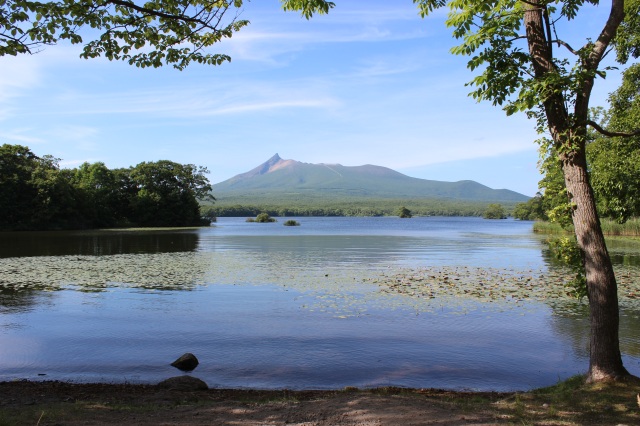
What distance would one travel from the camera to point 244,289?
737 inches

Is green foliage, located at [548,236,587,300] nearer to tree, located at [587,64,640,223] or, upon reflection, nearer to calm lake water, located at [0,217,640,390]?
calm lake water, located at [0,217,640,390]

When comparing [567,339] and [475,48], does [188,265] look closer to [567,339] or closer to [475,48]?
[567,339]

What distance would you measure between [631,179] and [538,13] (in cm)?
1022

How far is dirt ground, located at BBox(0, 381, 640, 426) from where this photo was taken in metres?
5.73

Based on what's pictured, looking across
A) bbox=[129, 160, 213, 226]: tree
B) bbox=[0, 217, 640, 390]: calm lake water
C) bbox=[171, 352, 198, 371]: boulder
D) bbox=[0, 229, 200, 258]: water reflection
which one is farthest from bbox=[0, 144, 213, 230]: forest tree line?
bbox=[171, 352, 198, 371]: boulder

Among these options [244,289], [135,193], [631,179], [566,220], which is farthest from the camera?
[135,193]

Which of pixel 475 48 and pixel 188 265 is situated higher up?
pixel 475 48

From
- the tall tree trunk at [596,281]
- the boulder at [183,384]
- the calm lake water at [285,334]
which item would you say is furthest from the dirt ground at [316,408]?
the calm lake water at [285,334]

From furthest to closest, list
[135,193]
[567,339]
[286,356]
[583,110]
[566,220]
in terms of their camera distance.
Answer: [135,193] → [567,339] → [286,356] → [566,220] → [583,110]

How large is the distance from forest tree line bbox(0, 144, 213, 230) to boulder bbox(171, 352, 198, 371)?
75.6 meters

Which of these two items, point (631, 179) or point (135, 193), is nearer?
point (631, 179)

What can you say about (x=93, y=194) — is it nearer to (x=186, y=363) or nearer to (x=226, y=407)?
(x=186, y=363)

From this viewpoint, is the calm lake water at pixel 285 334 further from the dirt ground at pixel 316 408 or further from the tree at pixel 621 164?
the tree at pixel 621 164

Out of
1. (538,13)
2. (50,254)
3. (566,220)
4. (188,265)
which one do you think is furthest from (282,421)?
(50,254)
